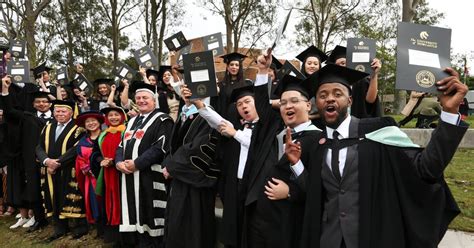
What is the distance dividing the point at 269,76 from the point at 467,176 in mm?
5355

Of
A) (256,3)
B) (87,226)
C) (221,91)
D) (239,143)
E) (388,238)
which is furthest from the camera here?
(256,3)

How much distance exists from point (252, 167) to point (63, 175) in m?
3.94

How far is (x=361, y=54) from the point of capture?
391 centimetres

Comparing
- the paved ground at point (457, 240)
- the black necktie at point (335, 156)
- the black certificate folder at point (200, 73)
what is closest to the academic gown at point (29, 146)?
the black certificate folder at point (200, 73)

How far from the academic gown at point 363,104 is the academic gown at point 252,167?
4.41 ft

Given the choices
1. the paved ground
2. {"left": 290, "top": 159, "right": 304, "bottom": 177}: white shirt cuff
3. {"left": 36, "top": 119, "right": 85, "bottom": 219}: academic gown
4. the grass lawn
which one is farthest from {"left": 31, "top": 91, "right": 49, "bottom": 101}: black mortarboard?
the paved ground

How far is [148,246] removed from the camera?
4.79 m

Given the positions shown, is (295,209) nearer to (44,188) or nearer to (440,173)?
(440,173)

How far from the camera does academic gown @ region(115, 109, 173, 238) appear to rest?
15.4ft

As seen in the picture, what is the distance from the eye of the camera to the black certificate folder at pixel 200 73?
354 cm

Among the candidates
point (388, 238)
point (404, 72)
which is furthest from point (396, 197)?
point (404, 72)

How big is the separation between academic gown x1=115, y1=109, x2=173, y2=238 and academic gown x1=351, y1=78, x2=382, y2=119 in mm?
2443

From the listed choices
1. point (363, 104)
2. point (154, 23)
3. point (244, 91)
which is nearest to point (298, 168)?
point (244, 91)

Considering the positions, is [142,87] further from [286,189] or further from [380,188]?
[380,188]
